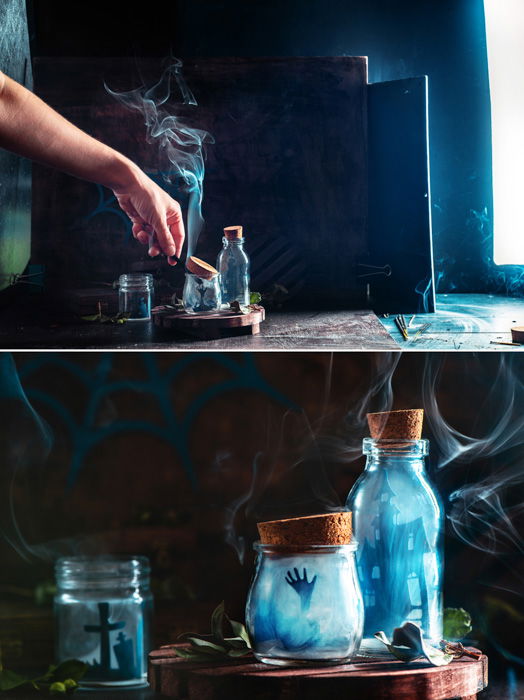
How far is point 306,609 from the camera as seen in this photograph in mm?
777

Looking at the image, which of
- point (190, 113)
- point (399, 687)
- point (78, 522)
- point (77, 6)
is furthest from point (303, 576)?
point (77, 6)

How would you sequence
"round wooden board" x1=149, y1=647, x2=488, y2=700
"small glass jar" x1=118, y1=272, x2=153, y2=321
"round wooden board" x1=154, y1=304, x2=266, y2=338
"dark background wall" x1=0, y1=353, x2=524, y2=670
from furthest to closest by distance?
"small glass jar" x1=118, y1=272, x2=153, y2=321, "round wooden board" x1=154, y1=304, x2=266, y2=338, "dark background wall" x1=0, y1=353, x2=524, y2=670, "round wooden board" x1=149, y1=647, x2=488, y2=700

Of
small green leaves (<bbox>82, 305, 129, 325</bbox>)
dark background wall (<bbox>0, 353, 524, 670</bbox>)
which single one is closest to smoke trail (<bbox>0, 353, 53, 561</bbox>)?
dark background wall (<bbox>0, 353, 524, 670</bbox>)

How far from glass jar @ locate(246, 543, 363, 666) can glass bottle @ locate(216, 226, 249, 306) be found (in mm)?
448

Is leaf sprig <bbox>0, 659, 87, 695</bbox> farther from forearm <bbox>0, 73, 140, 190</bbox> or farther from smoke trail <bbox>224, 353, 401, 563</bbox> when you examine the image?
forearm <bbox>0, 73, 140, 190</bbox>

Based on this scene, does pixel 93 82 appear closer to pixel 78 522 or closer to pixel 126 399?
pixel 126 399

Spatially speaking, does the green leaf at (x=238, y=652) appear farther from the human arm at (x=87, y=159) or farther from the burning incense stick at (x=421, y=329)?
the human arm at (x=87, y=159)

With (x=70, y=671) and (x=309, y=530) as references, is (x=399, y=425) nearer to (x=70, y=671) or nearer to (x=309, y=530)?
(x=309, y=530)

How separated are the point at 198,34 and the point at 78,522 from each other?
2.11 feet

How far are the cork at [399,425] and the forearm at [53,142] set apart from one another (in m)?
0.52

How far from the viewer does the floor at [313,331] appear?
983mm

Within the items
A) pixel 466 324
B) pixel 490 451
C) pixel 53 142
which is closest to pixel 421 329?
pixel 466 324

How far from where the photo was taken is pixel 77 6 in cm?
114

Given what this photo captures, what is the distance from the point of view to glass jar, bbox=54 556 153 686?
899 mm
